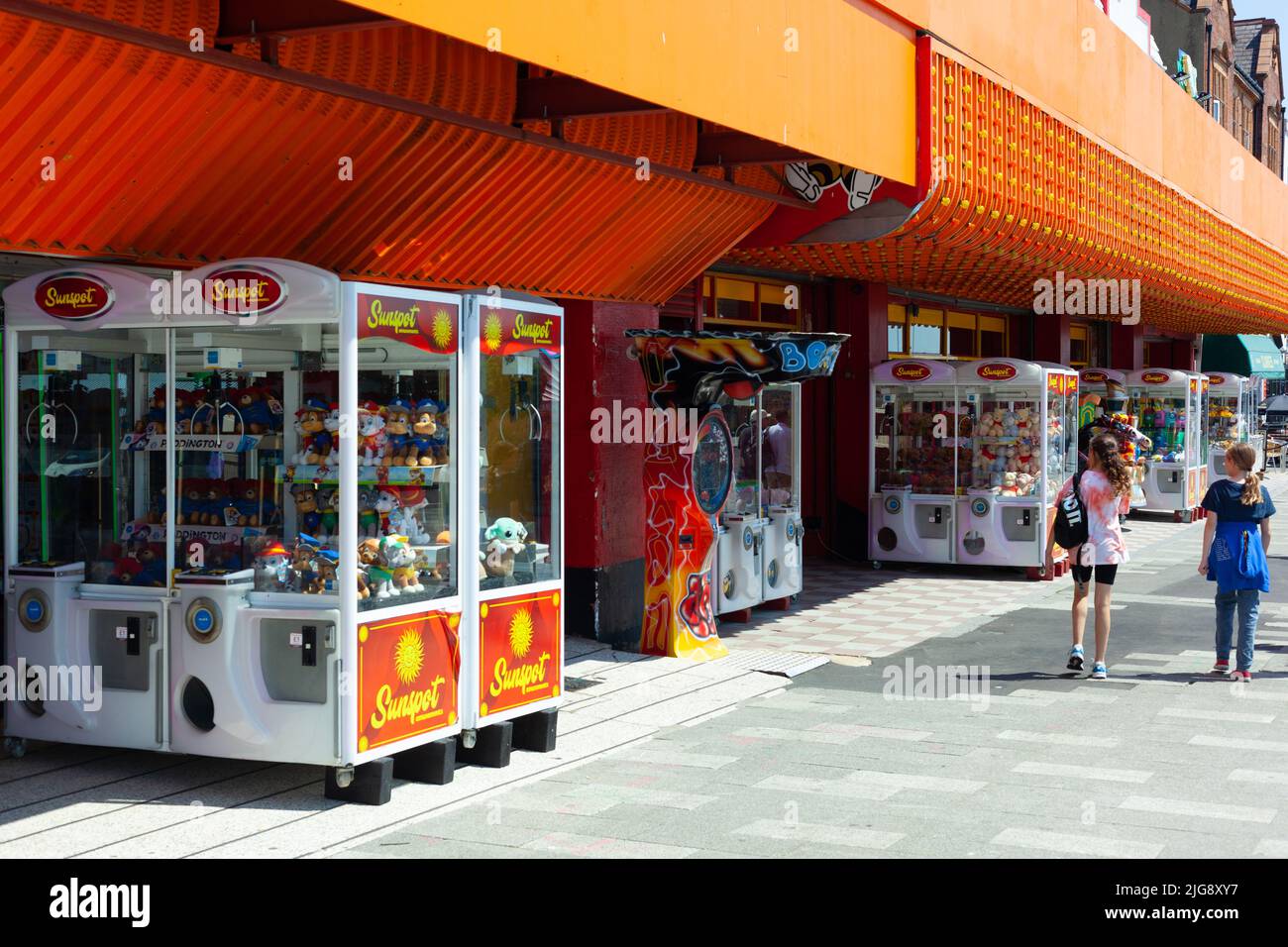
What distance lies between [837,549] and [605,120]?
9.21m

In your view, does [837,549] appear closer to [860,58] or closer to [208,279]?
[860,58]

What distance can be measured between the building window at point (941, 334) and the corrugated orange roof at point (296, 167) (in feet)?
29.2

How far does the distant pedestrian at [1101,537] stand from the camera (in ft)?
33.8

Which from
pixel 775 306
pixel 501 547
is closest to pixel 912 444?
pixel 775 306

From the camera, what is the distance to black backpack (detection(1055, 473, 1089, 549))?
10.3m

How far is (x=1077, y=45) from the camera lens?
614 inches

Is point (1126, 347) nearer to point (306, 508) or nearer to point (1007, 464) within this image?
point (1007, 464)

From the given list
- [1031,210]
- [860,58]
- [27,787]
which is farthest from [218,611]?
[1031,210]

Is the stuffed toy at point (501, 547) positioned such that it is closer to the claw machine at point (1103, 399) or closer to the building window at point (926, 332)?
the building window at point (926, 332)

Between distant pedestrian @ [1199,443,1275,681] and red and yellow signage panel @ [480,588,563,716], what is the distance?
15.3ft

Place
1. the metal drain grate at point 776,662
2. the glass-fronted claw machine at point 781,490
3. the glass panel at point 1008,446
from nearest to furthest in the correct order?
the metal drain grate at point 776,662, the glass-fronted claw machine at point 781,490, the glass panel at point 1008,446

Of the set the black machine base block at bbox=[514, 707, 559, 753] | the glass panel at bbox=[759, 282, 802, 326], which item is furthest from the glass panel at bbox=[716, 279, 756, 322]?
the black machine base block at bbox=[514, 707, 559, 753]

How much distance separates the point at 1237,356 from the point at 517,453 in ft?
107

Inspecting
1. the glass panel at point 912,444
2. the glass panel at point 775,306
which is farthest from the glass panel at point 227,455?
the glass panel at point 912,444
